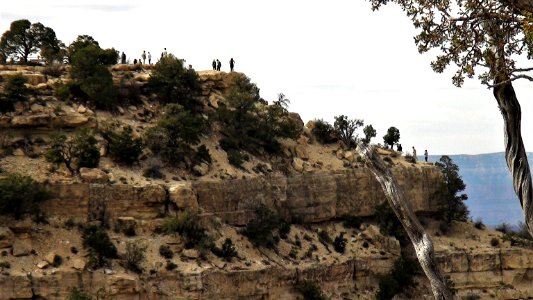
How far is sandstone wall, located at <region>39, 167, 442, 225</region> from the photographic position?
46469 millimetres

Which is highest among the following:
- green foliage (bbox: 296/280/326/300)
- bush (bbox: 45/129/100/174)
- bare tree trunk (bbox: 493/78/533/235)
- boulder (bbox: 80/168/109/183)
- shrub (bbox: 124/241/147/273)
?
bush (bbox: 45/129/100/174)

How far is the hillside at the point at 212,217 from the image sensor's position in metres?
44.2

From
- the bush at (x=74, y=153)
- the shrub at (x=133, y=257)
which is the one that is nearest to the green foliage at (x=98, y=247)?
the shrub at (x=133, y=257)

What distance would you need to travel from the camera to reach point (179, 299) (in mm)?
44312

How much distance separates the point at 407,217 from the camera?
12859 mm

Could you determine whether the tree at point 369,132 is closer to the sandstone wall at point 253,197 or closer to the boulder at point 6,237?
the sandstone wall at point 253,197

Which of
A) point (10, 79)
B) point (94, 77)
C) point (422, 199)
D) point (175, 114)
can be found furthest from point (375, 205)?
point (10, 79)

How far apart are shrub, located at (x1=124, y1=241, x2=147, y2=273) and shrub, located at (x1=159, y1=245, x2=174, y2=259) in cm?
118

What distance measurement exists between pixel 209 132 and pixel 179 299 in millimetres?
16300

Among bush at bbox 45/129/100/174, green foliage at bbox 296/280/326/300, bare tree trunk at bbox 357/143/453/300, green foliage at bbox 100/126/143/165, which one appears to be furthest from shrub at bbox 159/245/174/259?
bare tree trunk at bbox 357/143/453/300

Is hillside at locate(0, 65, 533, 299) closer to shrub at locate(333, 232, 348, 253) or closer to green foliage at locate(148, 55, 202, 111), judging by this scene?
shrub at locate(333, 232, 348, 253)

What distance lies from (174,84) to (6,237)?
59.2ft

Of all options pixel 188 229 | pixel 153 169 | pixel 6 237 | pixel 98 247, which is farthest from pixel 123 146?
pixel 6 237

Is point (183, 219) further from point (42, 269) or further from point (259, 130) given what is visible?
point (259, 130)
